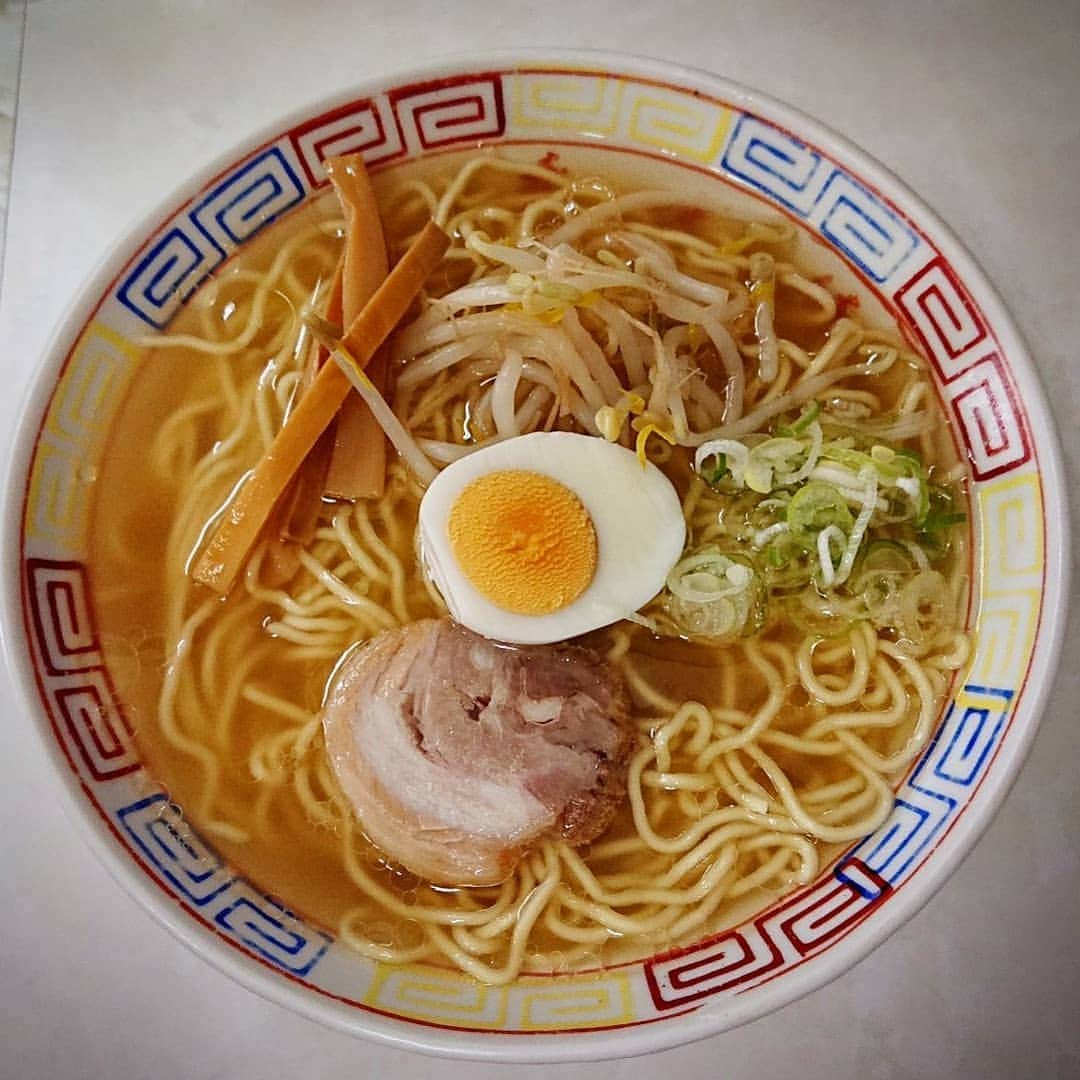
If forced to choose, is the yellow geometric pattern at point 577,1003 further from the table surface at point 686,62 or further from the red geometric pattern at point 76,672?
the red geometric pattern at point 76,672

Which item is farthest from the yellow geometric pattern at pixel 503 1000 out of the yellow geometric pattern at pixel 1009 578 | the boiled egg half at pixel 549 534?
the yellow geometric pattern at pixel 1009 578

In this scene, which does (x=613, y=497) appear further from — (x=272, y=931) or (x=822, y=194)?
(x=272, y=931)

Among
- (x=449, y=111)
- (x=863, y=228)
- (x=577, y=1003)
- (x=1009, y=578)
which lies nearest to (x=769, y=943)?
(x=577, y=1003)

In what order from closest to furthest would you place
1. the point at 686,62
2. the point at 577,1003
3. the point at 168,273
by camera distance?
the point at 577,1003 → the point at 168,273 → the point at 686,62

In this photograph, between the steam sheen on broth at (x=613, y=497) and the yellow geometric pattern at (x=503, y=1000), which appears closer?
the yellow geometric pattern at (x=503, y=1000)

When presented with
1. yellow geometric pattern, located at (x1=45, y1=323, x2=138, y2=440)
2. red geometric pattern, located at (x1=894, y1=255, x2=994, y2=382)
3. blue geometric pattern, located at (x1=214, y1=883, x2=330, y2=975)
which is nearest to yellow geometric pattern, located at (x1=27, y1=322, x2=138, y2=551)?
yellow geometric pattern, located at (x1=45, y1=323, x2=138, y2=440)

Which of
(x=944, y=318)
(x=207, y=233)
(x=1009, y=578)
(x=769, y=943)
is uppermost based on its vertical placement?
(x=207, y=233)
